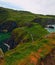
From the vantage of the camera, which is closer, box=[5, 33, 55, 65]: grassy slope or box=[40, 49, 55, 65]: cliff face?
box=[5, 33, 55, 65]: grassy slope

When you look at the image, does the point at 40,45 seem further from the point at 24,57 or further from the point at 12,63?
the point at 12,63

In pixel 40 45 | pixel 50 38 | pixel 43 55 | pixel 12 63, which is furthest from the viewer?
pixel 50 38

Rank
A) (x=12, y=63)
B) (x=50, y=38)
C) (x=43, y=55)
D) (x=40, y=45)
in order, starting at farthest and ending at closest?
1. (x=50, y=38)
2. (x=40, y=45)
3. (x=43, y=55)
4. (x=12, y=63)

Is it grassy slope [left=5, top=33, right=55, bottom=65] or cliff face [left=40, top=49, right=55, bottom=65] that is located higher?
grassy slope [left=5, top=33, right=55, bottom=65]

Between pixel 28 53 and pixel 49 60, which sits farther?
pixel 28 53

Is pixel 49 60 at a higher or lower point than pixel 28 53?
lower

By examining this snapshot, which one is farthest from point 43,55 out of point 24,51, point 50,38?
point 50,38

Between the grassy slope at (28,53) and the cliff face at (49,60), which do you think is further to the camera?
the cliff face at (49,60)

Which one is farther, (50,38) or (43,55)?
(50,38)

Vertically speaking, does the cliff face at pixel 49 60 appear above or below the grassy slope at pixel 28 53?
below

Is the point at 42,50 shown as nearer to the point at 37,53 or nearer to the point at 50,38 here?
the point at 37,53
